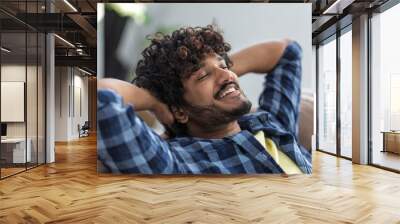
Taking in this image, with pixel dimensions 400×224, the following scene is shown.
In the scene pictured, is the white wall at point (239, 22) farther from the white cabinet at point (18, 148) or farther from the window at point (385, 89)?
the white cabinet at point (18, 148)

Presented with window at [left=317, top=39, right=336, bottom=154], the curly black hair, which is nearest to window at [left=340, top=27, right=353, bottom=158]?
window at [left=317, top=39, right=336, bottom=154]

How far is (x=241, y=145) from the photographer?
6527mm

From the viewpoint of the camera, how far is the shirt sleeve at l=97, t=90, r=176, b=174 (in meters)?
6.29

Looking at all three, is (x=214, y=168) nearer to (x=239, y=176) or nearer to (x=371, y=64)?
(x=239, y=176)

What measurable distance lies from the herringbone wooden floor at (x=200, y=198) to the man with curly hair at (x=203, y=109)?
279 mm

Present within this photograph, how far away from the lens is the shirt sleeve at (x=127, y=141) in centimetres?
629

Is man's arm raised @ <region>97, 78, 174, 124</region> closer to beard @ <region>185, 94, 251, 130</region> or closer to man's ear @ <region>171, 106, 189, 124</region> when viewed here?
man's ear @ <region>171, 106, 189, 124</region>

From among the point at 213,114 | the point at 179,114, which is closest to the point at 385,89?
the point at 213,114

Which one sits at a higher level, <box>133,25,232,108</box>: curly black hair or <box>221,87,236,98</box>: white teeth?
<box>133,25,232,108</box>: curly black hair

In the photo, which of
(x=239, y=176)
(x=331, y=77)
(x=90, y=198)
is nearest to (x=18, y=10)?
(x=90, y=198)

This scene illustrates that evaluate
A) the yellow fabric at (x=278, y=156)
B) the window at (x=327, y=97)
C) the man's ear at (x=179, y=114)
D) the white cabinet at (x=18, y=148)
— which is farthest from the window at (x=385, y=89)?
the white cabinet at (x=18, y=148)

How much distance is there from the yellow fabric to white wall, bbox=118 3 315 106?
1.09 metres

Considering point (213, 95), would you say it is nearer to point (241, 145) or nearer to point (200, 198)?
point (241, 145)

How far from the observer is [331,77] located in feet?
35.3
